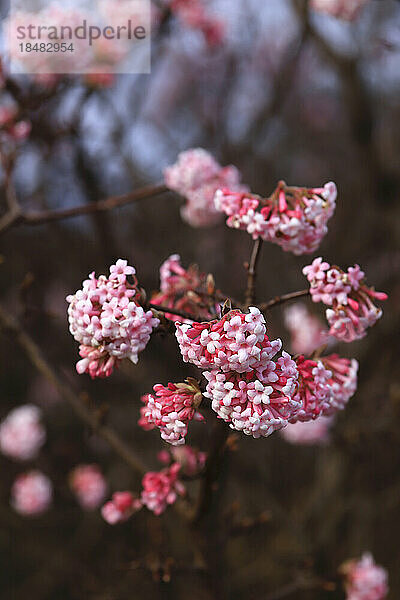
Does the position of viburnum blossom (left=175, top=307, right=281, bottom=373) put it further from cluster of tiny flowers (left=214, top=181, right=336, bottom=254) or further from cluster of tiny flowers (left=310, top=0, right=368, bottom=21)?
cluster of tiny flowers (left=310, top=0, right=368, bottom=21)

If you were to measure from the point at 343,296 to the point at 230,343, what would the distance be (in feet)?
1.24

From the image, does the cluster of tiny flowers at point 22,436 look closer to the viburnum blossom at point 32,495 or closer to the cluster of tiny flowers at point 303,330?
the viburnum blossom at point 32,495

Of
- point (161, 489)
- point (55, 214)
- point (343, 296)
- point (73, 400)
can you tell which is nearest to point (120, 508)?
point (161, 489)

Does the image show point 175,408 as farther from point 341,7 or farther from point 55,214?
point 341,7

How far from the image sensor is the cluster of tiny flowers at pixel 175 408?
1098mm

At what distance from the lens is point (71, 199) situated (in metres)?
4.57

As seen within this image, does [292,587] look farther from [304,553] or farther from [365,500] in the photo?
[365,500]

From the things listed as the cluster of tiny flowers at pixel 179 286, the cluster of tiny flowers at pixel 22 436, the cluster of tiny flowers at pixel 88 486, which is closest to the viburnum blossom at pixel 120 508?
the cluster of tiny flowers at pixel 179 286

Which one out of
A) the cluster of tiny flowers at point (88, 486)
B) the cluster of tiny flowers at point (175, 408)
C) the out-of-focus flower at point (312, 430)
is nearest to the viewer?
the cluster of tiny flowers at point (175, 408)

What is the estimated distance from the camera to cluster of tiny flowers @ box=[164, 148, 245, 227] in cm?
216

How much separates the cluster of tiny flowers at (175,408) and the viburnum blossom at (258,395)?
0.21ft

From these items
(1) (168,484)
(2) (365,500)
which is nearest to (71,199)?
(2) (365,500)

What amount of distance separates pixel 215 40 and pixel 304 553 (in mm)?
3657

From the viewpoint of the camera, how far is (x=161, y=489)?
1.51 meters
